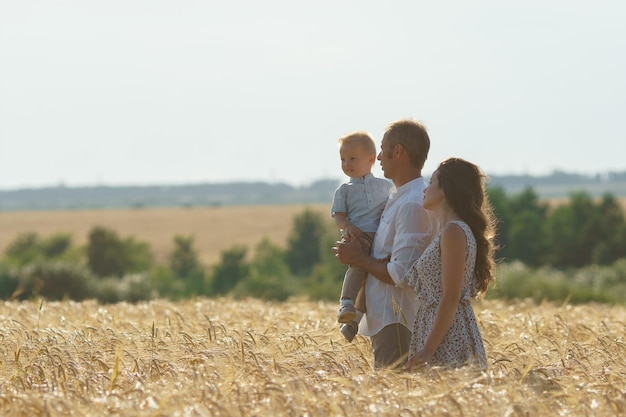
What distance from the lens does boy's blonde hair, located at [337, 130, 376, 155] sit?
339 inches

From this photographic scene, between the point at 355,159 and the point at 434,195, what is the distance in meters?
1.06

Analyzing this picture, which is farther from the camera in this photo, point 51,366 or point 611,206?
point 611,206

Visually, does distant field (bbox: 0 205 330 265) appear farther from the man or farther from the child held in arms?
the man

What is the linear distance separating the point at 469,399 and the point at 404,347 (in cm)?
178

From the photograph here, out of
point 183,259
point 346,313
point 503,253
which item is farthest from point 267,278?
point 346,313

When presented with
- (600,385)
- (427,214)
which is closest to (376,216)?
(427,214)

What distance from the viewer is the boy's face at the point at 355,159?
28.2 ft

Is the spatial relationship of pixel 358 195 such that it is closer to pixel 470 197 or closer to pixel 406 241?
pixel 406 241

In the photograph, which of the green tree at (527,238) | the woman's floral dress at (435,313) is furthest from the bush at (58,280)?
the green tree at (527,238)

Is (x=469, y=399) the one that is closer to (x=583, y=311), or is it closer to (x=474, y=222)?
(x=474, y=222)

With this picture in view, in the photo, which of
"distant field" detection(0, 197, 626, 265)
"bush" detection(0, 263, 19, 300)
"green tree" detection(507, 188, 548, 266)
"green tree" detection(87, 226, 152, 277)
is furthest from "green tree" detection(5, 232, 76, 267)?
"bush" detection(0, 263, 19, 300)

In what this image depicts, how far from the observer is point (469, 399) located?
6520mm

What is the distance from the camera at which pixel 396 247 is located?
315 inches

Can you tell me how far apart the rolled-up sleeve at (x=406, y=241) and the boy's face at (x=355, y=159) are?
0.72m
